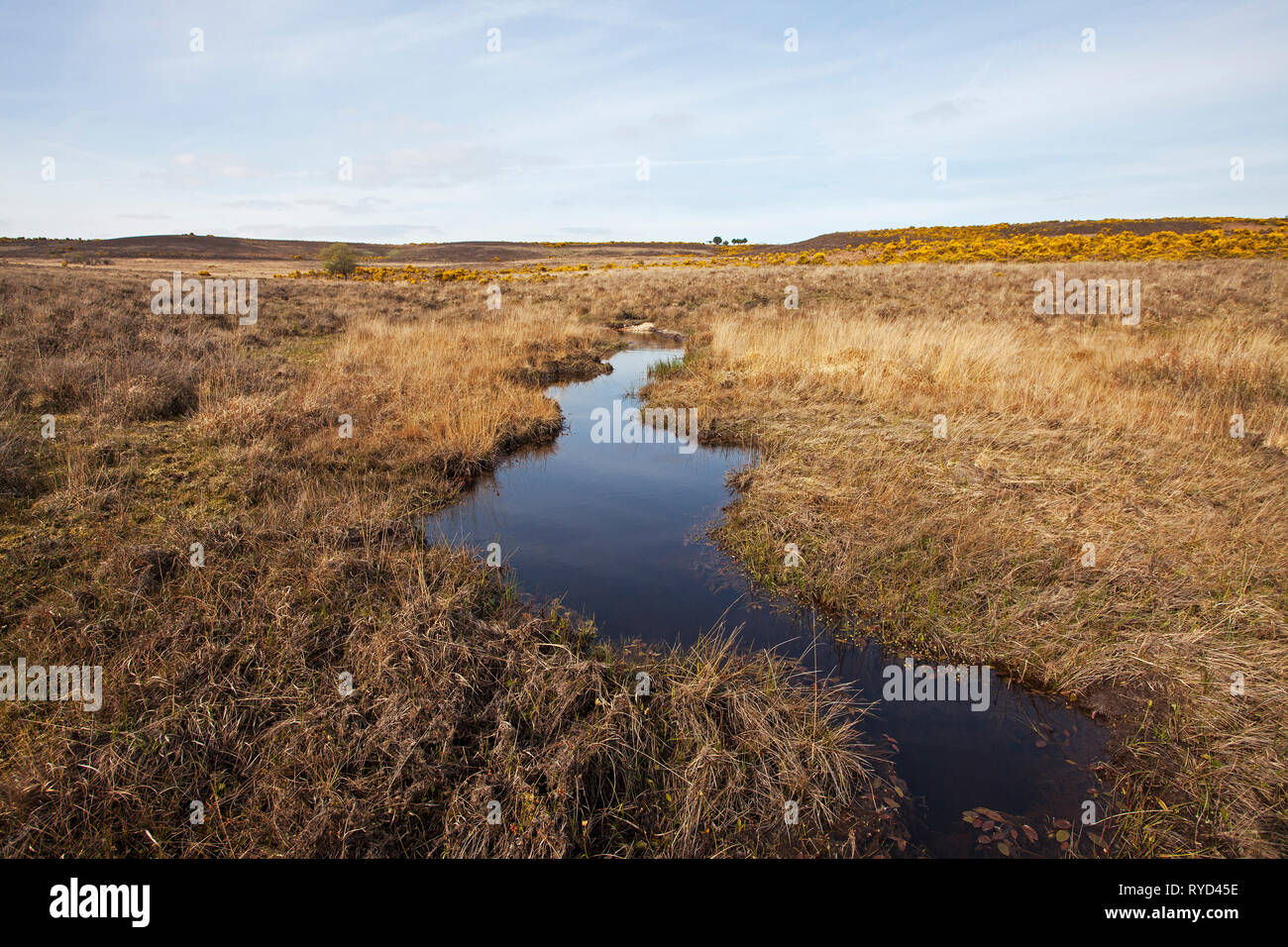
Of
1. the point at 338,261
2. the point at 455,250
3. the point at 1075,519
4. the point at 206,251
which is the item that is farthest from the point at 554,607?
the point at 455,250

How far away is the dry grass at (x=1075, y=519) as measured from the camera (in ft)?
12.6

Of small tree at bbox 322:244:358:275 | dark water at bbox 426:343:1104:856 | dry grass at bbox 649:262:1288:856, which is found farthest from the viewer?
small tree at bbox 322:244:358:275

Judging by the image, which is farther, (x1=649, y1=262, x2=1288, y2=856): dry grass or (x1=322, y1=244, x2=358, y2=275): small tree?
(x1=322, y1=244, x2=358, y2=275): small tree

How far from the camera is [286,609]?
4.30 m

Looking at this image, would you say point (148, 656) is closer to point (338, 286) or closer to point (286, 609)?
point (286, 609)

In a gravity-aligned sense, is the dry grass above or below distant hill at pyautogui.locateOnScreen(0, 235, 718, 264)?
below

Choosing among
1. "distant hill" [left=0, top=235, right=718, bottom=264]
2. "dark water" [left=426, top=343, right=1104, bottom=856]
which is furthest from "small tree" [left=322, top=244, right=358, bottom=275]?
"dark water" [left=426, top=343, right=1104, bottom=856]

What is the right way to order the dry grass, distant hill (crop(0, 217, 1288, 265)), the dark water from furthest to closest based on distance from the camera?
1. distant hill (crop(0, 217, 1288, 265))
2. the dry grass
3. the dark water

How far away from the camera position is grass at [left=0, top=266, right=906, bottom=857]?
10.0ft

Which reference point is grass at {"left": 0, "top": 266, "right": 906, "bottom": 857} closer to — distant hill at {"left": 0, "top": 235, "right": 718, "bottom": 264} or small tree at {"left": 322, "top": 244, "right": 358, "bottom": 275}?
small tree at {"left": 322, "top": 244, "right": 358, "bottom": 275}

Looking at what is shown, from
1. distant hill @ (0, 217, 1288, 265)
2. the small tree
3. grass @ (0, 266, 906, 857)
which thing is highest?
distant hill @ (0, 217, 1288, 265)

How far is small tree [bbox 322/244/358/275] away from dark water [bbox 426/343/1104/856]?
43.2m

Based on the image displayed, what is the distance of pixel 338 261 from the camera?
44875 mm

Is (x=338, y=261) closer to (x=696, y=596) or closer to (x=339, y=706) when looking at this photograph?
(x=696, y=596)
